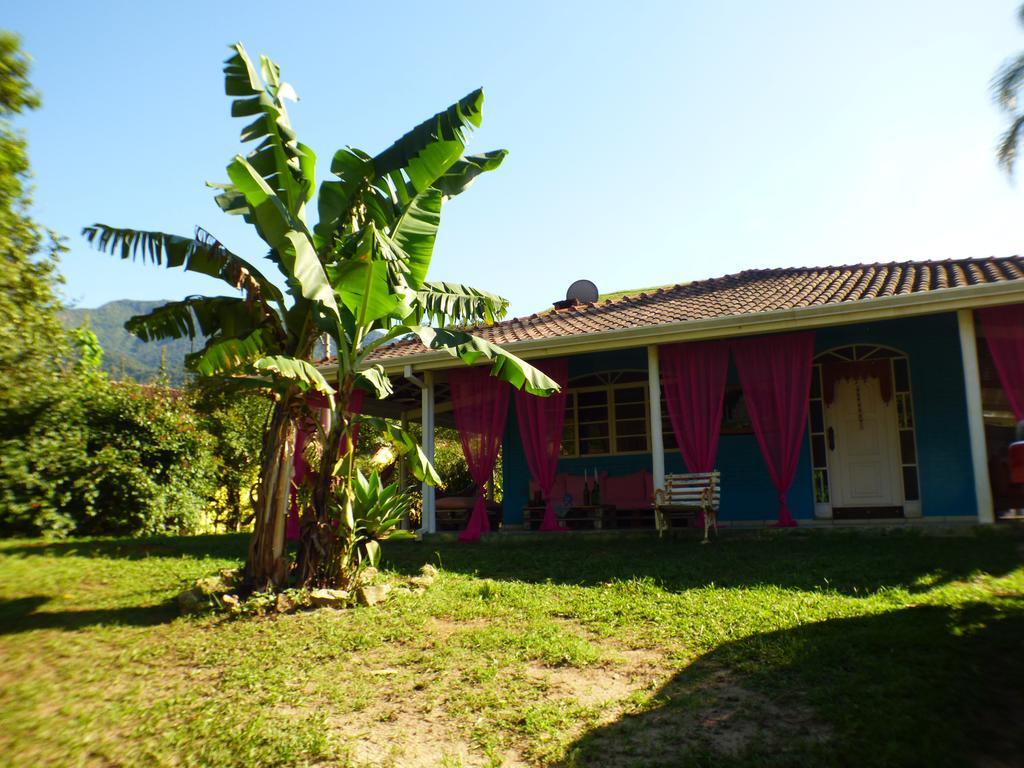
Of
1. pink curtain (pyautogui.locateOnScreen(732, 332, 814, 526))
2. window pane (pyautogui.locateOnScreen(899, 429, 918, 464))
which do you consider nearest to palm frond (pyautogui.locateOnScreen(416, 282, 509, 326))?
pink curtain (pyautogui.locateOnScreen(732, 332, 814, 526))

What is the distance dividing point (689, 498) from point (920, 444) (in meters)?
3.40

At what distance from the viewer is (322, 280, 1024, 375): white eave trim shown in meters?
8.01

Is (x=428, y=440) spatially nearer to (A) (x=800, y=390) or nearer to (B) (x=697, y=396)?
(B) (x=697, y=396)

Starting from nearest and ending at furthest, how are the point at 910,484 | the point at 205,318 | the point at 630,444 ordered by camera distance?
the point at 205,318 < the point at 910,484 < the point at 630,444

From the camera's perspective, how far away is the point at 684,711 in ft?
12.2

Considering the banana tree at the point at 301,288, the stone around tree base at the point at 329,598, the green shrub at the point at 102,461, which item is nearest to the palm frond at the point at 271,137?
the banana tree at the point at 301,288

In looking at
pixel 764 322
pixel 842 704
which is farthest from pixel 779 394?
pixel 842 704

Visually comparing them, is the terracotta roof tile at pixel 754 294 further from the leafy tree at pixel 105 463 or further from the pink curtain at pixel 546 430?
the leafy tree at pixel 105 463

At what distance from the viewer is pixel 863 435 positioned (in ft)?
33.4

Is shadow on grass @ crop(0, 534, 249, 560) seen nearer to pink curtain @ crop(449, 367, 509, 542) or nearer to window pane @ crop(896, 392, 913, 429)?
pink curtain @ crop(449, 367, 509, 542)

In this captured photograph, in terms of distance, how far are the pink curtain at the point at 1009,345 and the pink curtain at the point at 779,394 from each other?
1888 millimetres

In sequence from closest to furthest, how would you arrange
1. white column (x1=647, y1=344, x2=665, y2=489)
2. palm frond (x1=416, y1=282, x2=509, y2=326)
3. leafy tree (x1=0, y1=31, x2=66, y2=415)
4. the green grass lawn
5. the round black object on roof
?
the green grass lawn < leafy tree (x1=0, y1=31, x2=66, y2=415) < palm frond (x1=416, y1=282, x2=509, y2=326) < white column (x1=647, y1=344, x2=665, y2=489) < the round black object on roof

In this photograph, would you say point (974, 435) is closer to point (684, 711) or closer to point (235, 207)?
point (684, 711)

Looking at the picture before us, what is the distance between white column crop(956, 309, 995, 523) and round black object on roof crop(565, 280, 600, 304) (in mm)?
7294
